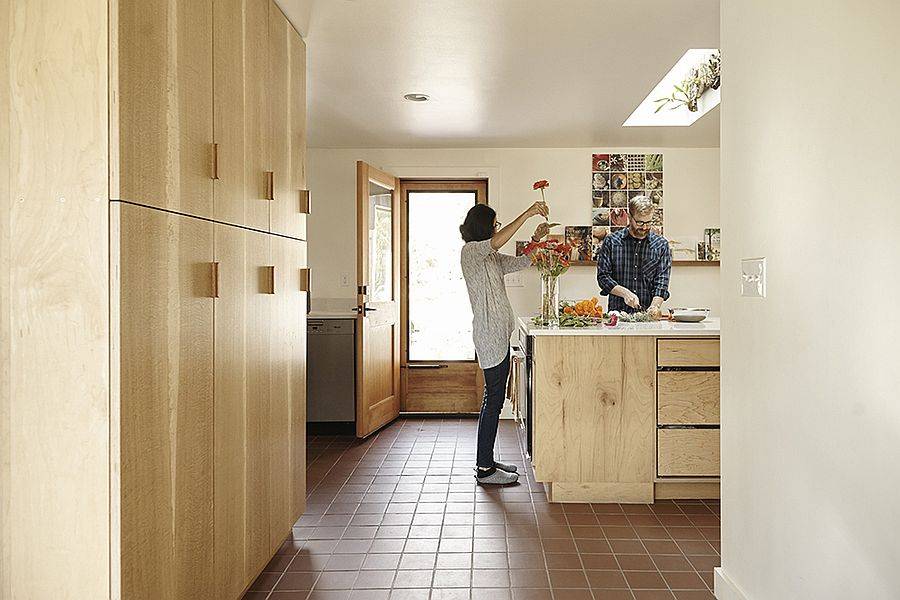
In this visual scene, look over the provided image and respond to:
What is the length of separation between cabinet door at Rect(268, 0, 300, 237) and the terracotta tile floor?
138cm

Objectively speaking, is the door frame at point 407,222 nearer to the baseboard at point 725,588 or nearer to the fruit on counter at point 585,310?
the fruit on counter at point 585,310

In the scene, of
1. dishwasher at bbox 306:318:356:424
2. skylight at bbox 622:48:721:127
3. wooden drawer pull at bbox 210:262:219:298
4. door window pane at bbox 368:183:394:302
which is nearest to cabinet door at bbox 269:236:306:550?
wooden drawer pull at bbox 210:262:219:298

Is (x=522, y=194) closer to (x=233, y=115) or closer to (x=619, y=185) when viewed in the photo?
(x=619, y=185)

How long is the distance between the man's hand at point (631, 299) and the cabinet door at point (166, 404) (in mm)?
3374

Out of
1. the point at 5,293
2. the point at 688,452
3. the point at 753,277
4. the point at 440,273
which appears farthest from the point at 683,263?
the point at 5,293

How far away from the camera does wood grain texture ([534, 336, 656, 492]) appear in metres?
4.09

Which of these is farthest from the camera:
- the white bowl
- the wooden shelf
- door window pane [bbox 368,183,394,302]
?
the wooden shelf

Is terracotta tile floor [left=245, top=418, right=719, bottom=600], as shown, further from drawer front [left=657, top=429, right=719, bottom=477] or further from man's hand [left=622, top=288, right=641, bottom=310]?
man's hand [left=622, top=288, right=641, bottom=310]

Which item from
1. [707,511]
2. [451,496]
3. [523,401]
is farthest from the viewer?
[523,401]

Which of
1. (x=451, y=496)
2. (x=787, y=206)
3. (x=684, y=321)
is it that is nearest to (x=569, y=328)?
(x=684, y=321)

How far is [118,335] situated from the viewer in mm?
1723

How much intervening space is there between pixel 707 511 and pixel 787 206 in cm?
226

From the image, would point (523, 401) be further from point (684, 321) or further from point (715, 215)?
point (715, 215)

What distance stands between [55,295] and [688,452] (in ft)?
10.7
